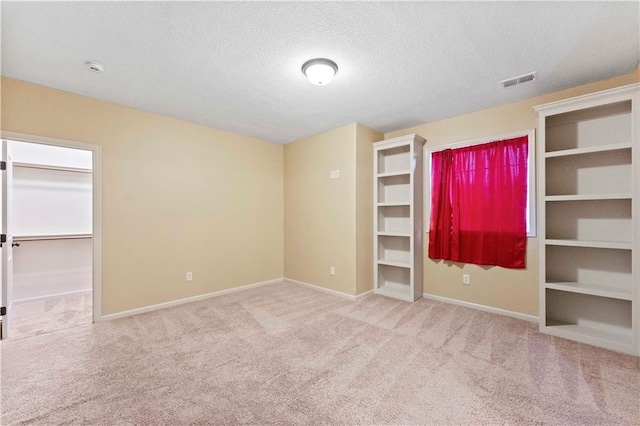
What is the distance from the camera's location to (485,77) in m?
2.62

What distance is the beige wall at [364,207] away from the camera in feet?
13.0

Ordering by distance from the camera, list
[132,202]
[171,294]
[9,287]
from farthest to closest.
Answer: [171,294] → [132,202] → [9,287]

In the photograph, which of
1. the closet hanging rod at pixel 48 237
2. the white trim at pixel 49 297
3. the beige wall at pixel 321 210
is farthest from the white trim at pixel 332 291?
the closet hanging rod at pixel 48 237

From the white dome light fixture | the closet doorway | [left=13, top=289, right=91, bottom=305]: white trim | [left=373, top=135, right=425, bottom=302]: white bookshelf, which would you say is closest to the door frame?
the closet doorway

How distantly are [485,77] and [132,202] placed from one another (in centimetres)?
429

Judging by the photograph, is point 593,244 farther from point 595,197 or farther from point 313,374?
point 313,374

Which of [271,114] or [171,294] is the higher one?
[271,114]

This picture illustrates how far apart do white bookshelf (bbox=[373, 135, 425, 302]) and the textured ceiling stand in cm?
97

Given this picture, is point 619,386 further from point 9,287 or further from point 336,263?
point 9,287

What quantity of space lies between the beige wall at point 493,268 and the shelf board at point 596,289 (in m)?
0.37

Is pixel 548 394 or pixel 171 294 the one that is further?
pixel 171 294

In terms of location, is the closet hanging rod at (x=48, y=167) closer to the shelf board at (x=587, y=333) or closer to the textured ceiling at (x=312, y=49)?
the textured ceiling at (x=312, y=49)

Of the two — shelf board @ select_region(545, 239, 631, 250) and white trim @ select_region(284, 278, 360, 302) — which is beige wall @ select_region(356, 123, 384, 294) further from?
shelf board @ select_region(545, 239, 631, 250)

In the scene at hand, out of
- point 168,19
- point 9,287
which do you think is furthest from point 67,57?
point 9,287
